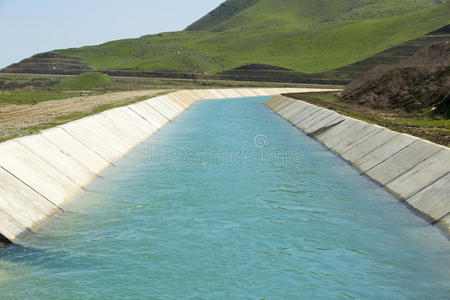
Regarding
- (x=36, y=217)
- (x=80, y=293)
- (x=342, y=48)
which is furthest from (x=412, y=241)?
(x=342, y=48)

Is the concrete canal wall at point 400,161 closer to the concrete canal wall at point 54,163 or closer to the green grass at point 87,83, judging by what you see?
the concrete canal wall at point 54,163

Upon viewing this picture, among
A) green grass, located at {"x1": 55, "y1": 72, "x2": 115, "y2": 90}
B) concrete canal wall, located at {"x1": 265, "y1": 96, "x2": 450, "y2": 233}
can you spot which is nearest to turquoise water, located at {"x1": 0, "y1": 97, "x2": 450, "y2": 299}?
concrete canal wall, located at {"x1": 265, "y1": 96, "x2": 450, "y2": 233}

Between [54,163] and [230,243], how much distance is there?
27.6 ft

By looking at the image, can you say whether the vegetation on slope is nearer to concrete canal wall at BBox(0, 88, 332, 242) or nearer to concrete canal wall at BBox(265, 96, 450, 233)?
concrete canal wall at BBox(265, 96, 450, 233)

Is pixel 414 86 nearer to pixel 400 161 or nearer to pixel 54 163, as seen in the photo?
pixel 400 161

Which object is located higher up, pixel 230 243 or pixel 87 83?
pixel 87 83

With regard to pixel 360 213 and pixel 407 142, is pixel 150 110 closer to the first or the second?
pixel 407 142

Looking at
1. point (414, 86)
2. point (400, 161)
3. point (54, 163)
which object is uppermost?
point (414, 86)

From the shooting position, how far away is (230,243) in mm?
11688

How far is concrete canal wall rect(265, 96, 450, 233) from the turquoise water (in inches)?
21.3

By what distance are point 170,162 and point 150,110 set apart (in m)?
20.4

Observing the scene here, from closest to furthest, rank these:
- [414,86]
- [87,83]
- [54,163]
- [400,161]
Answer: [54,163] → [400,161] → [414,86] → [87,83]

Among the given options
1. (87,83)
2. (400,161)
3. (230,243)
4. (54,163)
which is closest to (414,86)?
(400,161)

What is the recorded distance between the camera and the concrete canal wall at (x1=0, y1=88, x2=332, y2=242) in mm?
12875
